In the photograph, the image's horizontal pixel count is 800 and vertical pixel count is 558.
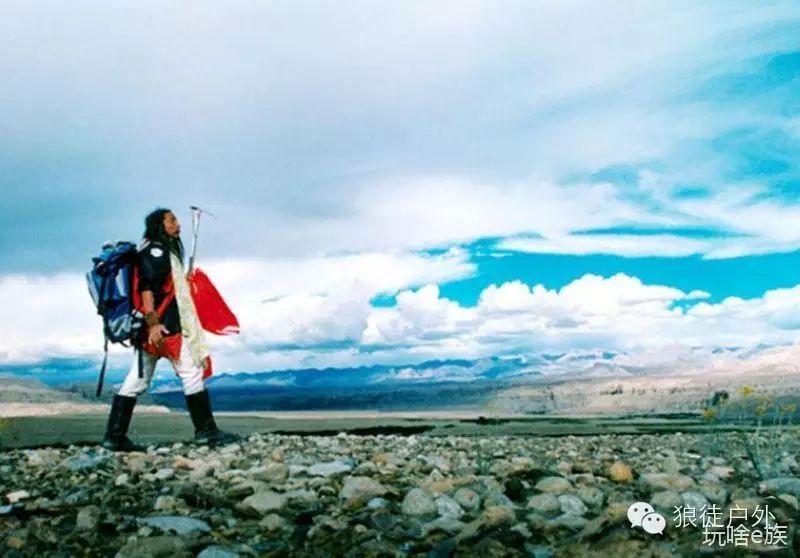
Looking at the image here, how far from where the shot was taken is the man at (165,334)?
7852mm

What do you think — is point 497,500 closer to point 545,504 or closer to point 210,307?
point 545,504

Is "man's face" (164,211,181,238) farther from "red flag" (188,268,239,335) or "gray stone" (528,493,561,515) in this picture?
"gray stone" (528,493,561,515)

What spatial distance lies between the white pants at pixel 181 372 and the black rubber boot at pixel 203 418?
86 mm

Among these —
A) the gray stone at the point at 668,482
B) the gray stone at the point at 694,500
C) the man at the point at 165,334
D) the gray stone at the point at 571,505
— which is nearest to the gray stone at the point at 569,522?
the gray stone at the point at 571,505

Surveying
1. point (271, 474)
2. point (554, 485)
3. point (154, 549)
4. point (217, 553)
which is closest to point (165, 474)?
point (271, 474)

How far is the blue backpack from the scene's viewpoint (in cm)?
784

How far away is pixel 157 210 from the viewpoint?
8.20 m

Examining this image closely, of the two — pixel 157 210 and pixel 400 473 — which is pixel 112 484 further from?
pixel 157 210

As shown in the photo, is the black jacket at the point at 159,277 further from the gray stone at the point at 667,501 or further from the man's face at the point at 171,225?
the gray stone at the point at 667,501

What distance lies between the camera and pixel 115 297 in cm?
787

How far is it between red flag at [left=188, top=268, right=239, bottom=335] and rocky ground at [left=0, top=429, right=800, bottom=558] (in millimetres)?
2173

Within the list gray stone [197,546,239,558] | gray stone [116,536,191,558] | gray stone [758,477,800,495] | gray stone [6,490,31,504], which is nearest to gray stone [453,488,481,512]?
gray stone [197,546,239,558]

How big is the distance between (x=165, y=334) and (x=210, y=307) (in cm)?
76

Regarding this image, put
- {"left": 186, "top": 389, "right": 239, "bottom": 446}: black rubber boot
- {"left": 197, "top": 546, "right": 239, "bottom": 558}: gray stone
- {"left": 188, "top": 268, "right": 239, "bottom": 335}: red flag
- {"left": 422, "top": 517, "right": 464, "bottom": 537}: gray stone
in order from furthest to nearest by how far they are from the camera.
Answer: {"left": 188, "top": 268, "right": 239, "bottom": 335}: red flag < {"left": 186, "top": 389, "right": 239, "bottom": 446}: black rubber boot < {"left": 422, "top": 517, "right": 464, "bottom": 537}: gray stone < {"left": 197, "top": 546, "right": 239, "bottom": 558}: gray stone
